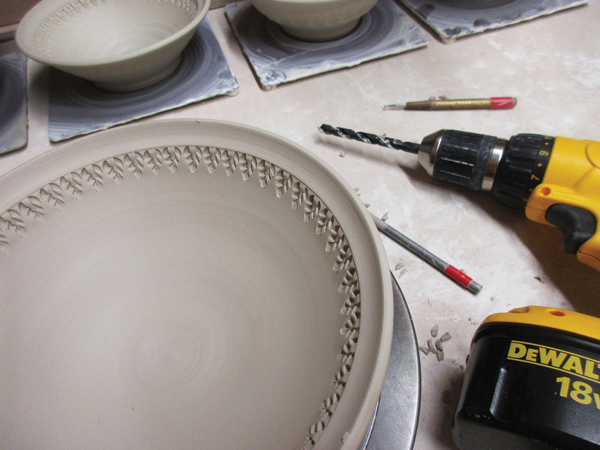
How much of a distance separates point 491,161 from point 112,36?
2.45ft

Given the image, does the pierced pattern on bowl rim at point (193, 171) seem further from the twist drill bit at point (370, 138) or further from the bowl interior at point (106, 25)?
the bowl interior at point (106, 25)

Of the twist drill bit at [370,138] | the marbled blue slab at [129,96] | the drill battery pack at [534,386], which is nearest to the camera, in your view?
the drill battery pack at [534,386]

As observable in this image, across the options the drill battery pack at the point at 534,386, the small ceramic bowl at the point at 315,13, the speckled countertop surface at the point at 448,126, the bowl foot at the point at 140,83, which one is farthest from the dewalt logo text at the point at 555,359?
the bowl foot at the point at 140,83

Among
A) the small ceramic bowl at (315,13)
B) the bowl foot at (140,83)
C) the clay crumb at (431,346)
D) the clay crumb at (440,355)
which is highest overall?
the small ceramic bowl at (315,13)

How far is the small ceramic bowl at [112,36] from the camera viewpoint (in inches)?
23.5

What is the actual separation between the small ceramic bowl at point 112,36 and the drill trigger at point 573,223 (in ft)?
1.96

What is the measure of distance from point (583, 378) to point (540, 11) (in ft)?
2.65

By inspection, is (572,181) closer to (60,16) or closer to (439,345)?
(439,345)

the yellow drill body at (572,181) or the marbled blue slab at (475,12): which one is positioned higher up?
the marbled blue slab at (475,12)

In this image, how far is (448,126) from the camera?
A: 2.09 feet

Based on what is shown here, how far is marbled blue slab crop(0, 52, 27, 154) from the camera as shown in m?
0.67

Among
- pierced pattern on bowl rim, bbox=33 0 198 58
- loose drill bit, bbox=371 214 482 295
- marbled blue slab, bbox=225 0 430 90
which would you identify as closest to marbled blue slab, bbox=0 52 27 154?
pierced pattern on bowl rim, bbox=33 0 198 58

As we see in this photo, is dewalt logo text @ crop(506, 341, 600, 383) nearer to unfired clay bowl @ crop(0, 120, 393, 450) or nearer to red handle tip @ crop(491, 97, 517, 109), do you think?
unfired clay bowl @ crop(0, 120, 393, 450)

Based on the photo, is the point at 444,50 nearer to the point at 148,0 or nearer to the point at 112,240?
the point at 148,0
